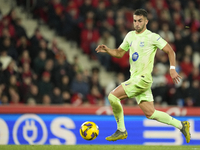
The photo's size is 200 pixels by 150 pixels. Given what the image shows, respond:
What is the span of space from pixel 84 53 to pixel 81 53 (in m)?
0.19

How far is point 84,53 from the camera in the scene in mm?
13641

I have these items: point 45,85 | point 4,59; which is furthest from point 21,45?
point 45,85

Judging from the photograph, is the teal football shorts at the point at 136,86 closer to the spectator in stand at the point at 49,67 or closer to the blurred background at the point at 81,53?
the blurred background at the point at 81,53

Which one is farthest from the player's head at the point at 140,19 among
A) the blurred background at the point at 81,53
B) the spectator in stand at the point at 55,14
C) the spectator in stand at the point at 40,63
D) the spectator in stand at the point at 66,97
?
the spectator in stand at the point at 55,14

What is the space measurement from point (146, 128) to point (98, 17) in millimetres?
5738

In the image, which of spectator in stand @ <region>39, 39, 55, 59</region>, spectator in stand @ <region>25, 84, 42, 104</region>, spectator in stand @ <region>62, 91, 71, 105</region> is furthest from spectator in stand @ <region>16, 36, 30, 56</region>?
spectator in stand @ <region>62, 91, 71, 105</region>

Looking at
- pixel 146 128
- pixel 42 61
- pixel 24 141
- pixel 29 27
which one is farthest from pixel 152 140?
pixel 29 27

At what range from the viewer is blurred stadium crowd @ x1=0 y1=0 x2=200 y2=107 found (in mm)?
10867

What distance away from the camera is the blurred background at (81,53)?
35.5ft

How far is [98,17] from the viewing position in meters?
13.7

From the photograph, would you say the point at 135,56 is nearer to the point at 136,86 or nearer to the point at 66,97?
the point at 136,86

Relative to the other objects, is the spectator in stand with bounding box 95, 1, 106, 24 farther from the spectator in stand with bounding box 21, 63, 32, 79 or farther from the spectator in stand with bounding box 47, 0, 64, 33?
the spectator in stand with bounding box 21, 63, 32, 79

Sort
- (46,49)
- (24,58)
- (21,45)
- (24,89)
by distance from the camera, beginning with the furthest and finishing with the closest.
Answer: (46,49) < (21,45) < (24,58) < (24,89)

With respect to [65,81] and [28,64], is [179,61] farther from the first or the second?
[28,64]
